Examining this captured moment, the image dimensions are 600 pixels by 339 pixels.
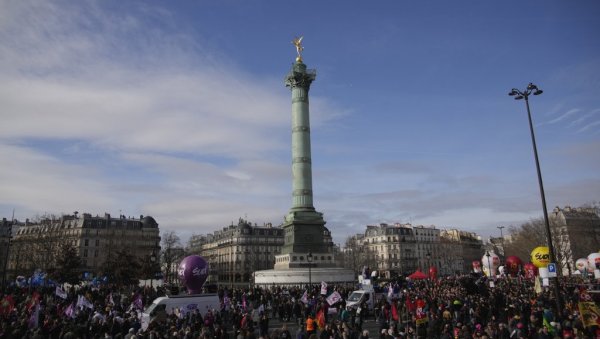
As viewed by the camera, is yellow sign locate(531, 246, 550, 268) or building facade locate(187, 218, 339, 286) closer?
yellow sign locate(531, 246, 550, 268)

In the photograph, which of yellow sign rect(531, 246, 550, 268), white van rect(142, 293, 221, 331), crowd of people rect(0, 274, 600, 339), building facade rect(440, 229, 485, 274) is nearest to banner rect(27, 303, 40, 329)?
crowd of people rect(0, 274, 600, 339)

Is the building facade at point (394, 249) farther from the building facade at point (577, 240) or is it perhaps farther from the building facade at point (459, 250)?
the building facade at point (577, 240)

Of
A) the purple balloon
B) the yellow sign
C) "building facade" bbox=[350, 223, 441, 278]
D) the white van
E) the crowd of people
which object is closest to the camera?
the crowd of people

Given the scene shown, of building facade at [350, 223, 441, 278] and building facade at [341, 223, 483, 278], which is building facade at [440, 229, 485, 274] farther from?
building facade at [350, 223, 441, 278]

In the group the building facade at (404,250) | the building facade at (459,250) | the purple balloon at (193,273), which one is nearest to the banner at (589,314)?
the purple balloon at (193,273)

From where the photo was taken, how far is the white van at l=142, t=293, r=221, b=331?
1917cm

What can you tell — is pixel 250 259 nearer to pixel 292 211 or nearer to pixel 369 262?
pixel 369 262

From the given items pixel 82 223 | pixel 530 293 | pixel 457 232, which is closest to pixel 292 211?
pixel 530 293

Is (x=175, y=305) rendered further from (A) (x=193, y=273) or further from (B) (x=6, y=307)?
(B) (x=6, y=307)

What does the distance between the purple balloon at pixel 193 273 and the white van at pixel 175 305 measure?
3.28 m

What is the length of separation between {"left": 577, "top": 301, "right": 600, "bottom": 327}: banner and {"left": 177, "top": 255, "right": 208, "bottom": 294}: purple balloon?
17.9 metres

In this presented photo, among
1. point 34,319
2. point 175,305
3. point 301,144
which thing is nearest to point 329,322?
point 175,305

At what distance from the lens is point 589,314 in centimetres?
1439

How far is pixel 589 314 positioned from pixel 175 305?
1596cm
